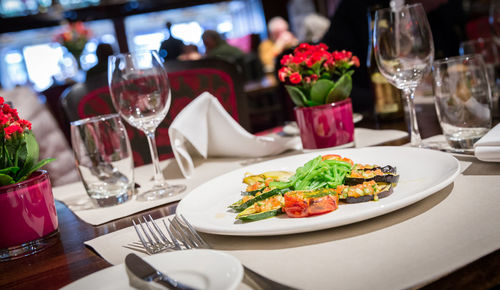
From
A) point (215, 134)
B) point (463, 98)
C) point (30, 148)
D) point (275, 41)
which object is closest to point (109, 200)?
point (30, 148)

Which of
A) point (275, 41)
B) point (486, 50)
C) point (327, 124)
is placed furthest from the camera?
point (275, 41)

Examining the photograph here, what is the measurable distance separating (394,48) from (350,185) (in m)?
0.41

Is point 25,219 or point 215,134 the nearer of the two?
point 25,219

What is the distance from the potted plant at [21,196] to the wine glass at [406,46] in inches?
26.4

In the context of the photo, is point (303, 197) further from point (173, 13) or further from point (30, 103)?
point (173, 13)

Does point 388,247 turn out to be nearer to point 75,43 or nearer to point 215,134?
point 215,134

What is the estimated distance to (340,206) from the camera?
592mm

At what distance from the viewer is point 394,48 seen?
923mm

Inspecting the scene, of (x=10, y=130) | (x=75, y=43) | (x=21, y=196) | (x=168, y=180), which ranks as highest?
(x=75, y=43)

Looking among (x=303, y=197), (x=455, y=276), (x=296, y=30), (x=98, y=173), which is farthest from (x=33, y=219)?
(x=296, y=30)

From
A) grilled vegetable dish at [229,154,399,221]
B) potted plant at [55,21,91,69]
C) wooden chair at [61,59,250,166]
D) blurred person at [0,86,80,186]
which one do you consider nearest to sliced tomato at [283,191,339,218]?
grilled vegetable dish at [229,154,399,221]

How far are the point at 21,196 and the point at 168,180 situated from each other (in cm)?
39

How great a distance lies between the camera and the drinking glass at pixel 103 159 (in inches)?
36.3

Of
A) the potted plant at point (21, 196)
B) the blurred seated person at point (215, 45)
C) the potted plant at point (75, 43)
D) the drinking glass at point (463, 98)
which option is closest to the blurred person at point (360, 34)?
the drinking glass at point (463, 98)
